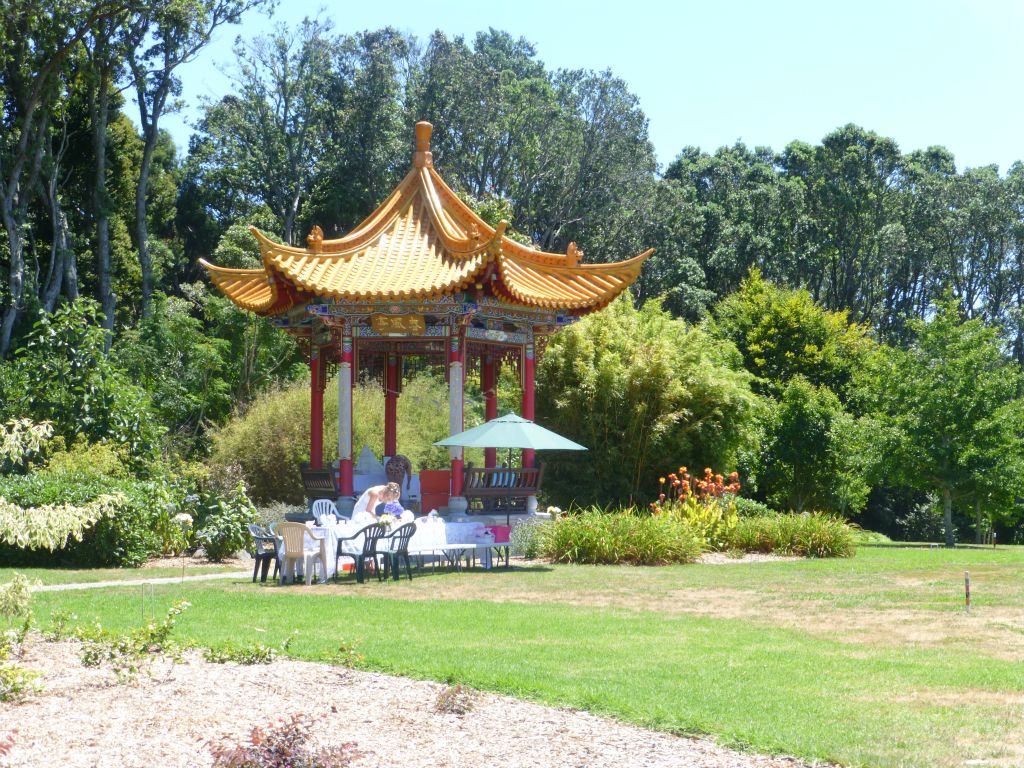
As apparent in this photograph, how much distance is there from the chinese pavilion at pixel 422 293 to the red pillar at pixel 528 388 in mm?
23

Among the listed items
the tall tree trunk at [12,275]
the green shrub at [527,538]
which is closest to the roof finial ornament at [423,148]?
the green shrub at [527,538]

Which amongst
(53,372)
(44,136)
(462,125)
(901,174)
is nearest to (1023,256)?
(901,174)

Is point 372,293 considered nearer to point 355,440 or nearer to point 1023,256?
point 355,440

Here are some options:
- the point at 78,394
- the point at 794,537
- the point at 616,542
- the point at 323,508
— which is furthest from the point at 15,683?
the point at 794,537

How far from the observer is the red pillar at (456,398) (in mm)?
19266

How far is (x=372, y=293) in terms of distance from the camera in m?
18.8

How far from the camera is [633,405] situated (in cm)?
2673

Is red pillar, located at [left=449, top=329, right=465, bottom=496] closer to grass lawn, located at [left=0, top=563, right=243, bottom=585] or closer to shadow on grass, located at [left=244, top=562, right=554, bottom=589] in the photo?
shadow on grass, located at [left=244, top=562, right=554, bottom=589]

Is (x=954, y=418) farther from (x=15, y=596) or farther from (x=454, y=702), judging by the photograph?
(x=15, y=596)

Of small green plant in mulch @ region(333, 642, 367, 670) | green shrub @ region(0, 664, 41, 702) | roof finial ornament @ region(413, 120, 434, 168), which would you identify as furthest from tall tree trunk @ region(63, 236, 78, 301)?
green shrub @ region(0, 664, 41, 702)

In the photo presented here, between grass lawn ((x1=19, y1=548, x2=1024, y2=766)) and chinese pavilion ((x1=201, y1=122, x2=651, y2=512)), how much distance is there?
4.81 metres

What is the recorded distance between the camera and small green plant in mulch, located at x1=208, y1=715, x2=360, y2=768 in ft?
18.1

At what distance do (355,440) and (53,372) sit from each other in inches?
282

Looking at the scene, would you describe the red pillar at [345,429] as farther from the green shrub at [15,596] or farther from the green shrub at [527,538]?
the green shrub at [15,596]
